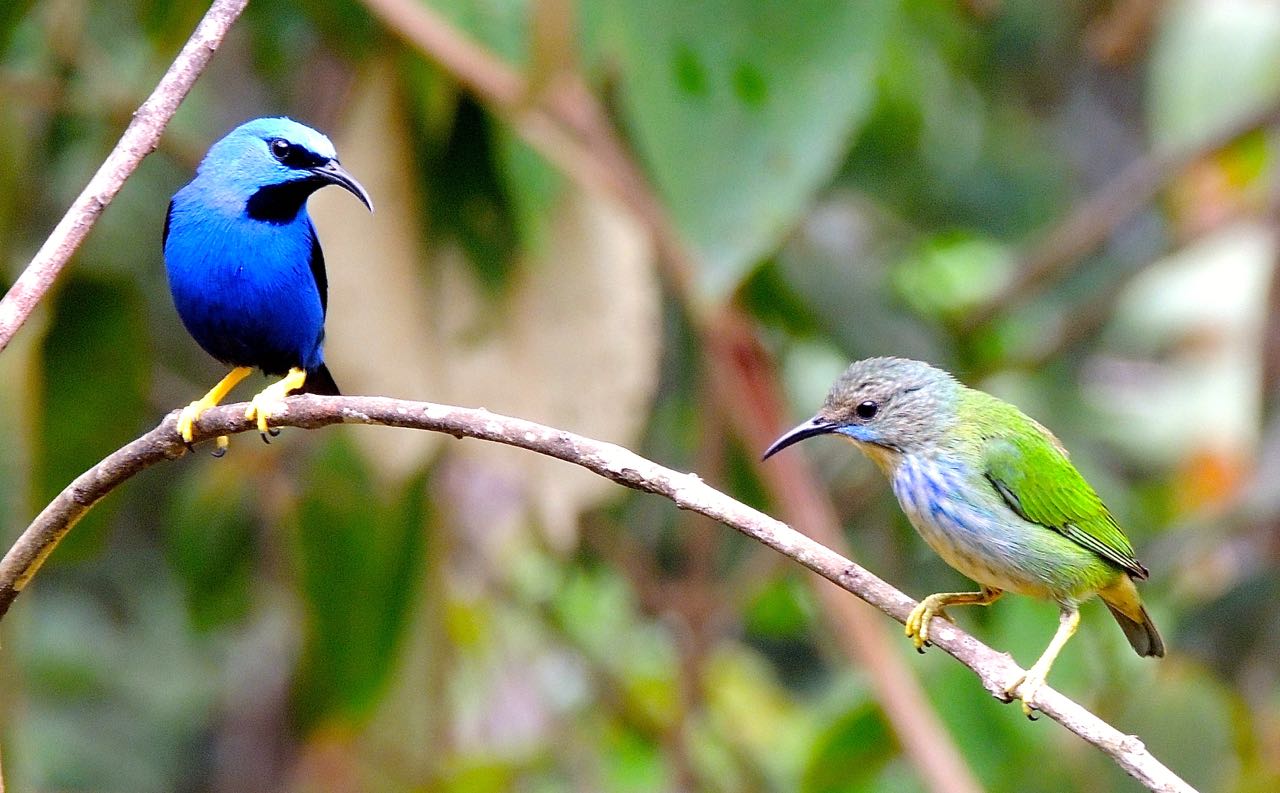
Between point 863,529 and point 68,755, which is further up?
point 863,529

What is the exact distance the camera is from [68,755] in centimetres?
730

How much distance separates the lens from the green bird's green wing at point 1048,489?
2730 mm

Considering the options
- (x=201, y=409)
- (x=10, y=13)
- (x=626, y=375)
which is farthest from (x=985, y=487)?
(x=10, y=13)

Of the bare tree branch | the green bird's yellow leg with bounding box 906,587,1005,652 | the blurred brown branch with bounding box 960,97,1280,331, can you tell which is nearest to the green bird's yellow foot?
the green bird's yellow leg with bounding box 906,587,1005,652

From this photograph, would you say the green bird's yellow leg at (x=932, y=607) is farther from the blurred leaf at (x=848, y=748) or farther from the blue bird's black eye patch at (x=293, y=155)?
the blurred leaf at (x=848, y=748)

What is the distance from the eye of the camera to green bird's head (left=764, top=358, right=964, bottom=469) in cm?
279

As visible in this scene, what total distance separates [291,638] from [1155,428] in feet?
13.6

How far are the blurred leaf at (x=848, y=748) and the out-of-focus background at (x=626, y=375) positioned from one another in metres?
0.01

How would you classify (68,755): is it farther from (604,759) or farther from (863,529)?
(863,529)

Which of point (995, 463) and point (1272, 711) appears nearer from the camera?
point (995, 463)

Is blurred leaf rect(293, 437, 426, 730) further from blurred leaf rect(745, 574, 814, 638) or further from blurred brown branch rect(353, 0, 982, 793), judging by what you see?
blurred leaf rect(745, 574, 814, 638)

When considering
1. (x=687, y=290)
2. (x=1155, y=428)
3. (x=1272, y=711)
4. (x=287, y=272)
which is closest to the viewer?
(x=287, y=272)

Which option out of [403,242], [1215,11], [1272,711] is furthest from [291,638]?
[1215,11]

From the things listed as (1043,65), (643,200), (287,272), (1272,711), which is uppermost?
(1043,65)
